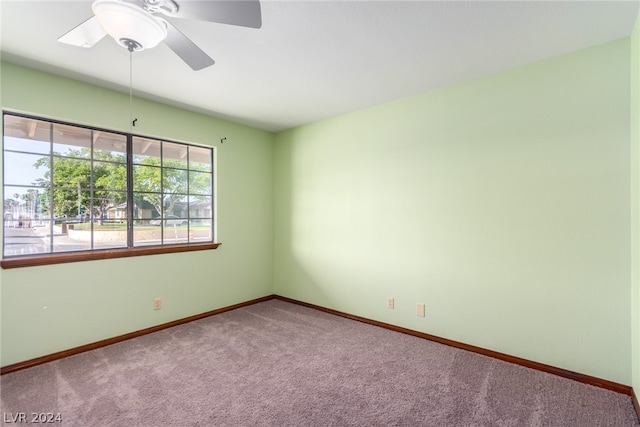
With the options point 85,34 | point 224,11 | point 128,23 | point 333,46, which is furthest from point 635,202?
point 85,34

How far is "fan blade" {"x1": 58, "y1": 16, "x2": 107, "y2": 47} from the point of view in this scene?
1563 mm

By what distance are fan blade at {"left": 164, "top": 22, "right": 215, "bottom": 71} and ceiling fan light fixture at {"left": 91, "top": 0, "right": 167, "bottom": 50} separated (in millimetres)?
77

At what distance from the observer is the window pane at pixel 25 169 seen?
2473 millimetres

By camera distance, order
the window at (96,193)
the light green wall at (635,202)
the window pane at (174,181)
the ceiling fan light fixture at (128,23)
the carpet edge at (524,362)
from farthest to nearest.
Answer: the window pane at (174,181), the window at (96,193), the carpet edge at (524,362), the light green wall at (635,202), the ceiling fan light fixture at (128,23)

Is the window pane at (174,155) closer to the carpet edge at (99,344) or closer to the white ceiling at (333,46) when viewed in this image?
the white ceiling at (333,46)

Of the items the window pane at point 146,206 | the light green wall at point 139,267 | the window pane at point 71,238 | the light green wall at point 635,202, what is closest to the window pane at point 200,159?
the light green wall at point 139,267

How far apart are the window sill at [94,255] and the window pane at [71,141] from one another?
918 mm

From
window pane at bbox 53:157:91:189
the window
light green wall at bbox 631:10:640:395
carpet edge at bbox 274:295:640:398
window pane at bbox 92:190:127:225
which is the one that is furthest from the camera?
window pane at bbox 92:190:127:225

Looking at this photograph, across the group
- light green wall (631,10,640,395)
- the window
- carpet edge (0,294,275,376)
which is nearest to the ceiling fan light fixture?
the window

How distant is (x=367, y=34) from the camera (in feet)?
6.69

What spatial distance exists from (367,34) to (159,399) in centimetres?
283

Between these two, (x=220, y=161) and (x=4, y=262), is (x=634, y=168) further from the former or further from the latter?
(x=4, y=262)

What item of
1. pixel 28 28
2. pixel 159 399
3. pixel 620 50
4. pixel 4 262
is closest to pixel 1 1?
pixel 28 28

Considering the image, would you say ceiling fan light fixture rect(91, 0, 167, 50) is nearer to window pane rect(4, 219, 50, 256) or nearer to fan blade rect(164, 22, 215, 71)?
fan blade rect(164, 22, 215, 71)
